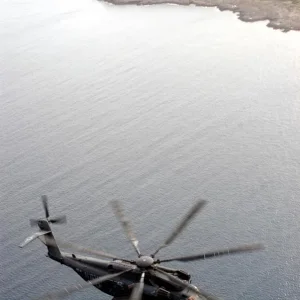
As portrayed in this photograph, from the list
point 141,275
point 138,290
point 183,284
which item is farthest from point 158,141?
point 138,290

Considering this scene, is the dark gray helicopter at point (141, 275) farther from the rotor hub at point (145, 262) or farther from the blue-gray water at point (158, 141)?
the blue-gray water at point (158, 141)

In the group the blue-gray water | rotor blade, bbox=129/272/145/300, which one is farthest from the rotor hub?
the blue-gray water

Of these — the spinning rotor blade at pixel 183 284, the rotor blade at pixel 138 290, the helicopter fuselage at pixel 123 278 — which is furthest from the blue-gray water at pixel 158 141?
the rotor blade at pixel 138 290

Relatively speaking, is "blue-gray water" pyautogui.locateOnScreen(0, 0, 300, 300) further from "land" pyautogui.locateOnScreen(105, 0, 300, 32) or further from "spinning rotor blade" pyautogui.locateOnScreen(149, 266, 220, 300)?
"spinning rotor blade" pyautogui.locateOnScreen(149, 266, 220, 300)

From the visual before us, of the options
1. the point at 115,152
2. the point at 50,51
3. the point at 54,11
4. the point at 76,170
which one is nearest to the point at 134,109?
the point at 115,152

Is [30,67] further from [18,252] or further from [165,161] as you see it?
[18,252]

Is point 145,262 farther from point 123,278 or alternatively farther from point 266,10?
point 266,10

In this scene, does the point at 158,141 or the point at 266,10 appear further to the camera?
the point at 266,10

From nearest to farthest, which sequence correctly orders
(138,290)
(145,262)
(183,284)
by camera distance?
1. (138,290)
2. (145,262)
3. (183,284)
